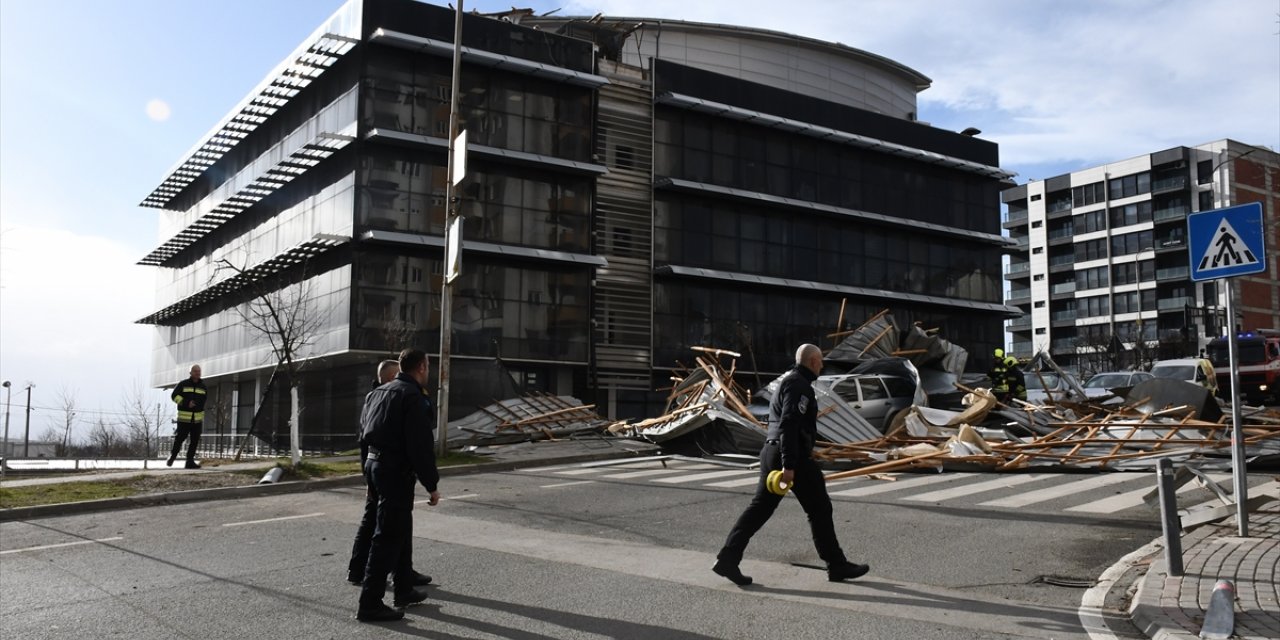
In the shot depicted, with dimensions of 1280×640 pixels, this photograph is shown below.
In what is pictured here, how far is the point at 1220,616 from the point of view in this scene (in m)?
5.51

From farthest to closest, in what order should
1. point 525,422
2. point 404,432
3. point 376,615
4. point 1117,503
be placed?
point 525,422 → point 1117,503 → point 404,432 → point 376,615

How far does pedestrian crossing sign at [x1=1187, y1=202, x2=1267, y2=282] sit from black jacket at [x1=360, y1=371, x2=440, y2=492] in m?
6.36

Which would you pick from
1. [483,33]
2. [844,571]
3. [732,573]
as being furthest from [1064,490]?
[483,33]

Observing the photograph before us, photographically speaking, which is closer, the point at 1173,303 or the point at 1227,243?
the point at 1227,243

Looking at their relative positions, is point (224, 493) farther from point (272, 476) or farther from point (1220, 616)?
point (1220, 616)

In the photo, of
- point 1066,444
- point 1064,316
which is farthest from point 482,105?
point 1064,316

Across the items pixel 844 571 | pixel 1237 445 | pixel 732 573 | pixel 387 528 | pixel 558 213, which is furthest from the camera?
pixel 558 213

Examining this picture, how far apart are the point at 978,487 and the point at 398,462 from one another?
8.92 meters

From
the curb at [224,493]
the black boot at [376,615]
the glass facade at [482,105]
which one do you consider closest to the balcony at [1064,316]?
the glass facade at [482,105]

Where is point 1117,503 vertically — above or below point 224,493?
above

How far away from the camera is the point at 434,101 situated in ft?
111

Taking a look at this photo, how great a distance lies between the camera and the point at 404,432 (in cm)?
677

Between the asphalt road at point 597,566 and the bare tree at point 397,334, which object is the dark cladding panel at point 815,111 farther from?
the asphalt road at point 597,566

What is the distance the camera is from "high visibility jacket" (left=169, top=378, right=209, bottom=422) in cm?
1850
